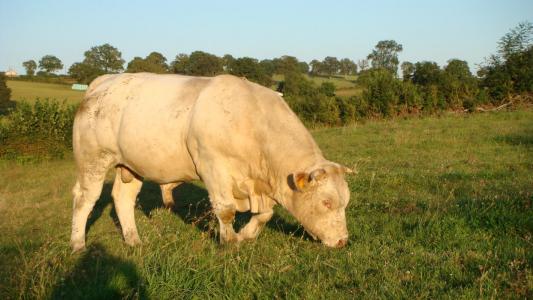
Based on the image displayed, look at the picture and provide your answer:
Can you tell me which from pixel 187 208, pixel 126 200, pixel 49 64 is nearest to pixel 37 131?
pixel 187 208

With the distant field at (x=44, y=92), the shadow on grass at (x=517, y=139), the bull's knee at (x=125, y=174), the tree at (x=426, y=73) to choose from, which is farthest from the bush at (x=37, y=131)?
the tree at (x=426, y=73)

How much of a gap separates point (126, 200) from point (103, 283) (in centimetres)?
352

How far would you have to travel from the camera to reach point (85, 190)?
7.34m

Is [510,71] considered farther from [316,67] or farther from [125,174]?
[316,67]

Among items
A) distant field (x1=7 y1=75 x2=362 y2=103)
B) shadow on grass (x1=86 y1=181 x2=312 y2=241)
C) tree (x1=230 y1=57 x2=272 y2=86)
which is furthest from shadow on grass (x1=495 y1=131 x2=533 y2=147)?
tree (x1=230 y1=57 x2=272 y2=86)

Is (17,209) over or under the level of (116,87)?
under

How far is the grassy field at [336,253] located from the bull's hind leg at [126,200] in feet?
0.94

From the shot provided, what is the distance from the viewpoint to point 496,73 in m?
29.2

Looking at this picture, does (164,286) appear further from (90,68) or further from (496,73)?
(90,68)

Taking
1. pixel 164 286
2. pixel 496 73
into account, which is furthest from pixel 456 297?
pixel 496 73

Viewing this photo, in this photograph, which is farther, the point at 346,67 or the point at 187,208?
the point at 346,67

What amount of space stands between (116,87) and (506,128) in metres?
14.6

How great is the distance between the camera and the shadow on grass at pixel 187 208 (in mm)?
7390

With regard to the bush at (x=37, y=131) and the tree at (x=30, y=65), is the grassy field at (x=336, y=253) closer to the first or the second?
the bush at (x=37, y=131)
